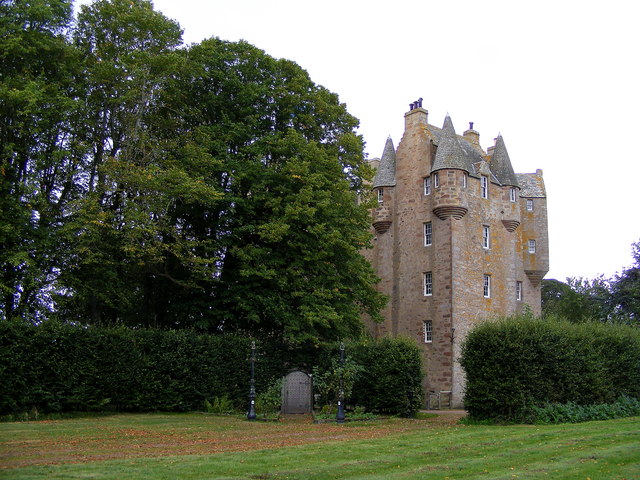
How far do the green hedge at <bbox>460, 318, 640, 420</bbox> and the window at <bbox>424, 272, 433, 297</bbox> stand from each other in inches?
645

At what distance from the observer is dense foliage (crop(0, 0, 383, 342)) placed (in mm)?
27547

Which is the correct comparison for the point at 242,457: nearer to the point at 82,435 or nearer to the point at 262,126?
the point at 82,435

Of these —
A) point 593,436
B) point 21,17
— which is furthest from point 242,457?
point 21,17

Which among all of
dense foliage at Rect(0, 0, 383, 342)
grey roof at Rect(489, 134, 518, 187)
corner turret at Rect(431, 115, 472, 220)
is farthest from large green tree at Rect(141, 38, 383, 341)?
grey roof at Rect(489, 134, 518, 187)

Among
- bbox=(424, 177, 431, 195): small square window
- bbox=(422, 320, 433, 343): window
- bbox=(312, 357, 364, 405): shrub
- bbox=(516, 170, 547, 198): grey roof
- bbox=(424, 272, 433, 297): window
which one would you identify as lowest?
bbox=(312, 357, 364, 405): shrub

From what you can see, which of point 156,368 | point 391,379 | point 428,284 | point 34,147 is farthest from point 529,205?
point 34,147

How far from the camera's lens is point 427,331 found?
4244 centimetres

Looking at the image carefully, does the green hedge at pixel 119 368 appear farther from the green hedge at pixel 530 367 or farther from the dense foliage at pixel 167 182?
the green hedge at pixel 530 367

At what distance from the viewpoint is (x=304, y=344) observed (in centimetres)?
3338

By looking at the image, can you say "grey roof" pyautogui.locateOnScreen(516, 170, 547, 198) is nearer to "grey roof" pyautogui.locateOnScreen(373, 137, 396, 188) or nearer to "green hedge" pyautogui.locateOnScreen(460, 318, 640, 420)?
"grey roof" pyautogui.locateOnScreen(373, 137, 396, 188)

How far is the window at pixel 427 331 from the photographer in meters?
42.1

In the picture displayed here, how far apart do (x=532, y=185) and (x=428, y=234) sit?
11590 millimetres

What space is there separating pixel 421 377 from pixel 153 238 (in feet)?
43.7

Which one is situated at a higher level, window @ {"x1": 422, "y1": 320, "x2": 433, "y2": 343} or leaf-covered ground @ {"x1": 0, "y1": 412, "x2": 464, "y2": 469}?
window @ {"x1": 422, "y1": 320, "x2": 433, "y2": 343}
